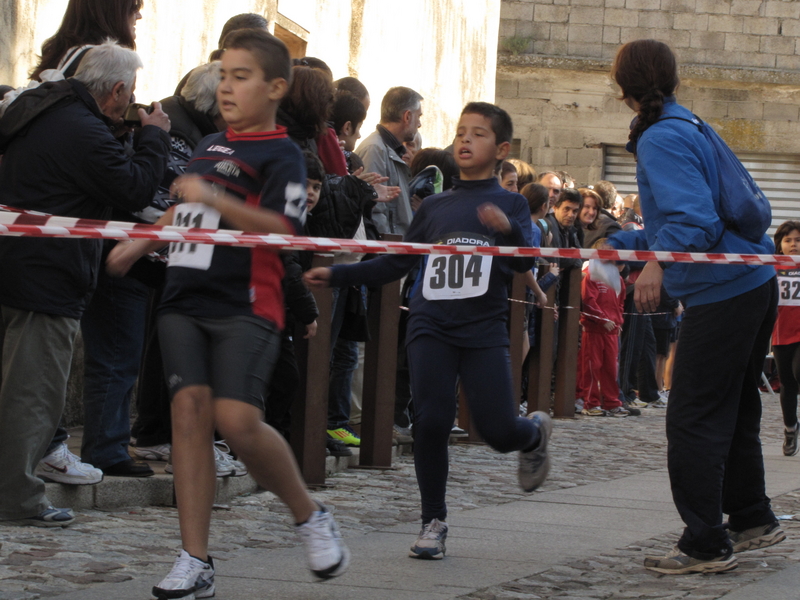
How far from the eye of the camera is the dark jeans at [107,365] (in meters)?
5.13

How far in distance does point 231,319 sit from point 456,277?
45.6 inches

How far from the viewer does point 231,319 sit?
3.52 m

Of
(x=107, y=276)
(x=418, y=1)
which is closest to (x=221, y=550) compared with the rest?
(x=107, y=276)

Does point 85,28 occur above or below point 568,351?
above

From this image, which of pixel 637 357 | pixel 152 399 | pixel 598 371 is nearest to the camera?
pixel 152 399

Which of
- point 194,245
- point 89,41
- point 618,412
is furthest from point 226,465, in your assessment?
point 618,412

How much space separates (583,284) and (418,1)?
466 centimetres

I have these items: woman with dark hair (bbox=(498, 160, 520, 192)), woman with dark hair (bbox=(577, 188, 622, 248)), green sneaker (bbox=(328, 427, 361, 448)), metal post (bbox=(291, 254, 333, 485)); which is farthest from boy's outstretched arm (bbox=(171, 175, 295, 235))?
woman with dark hair (bbox=(577, 188, 622, 248))

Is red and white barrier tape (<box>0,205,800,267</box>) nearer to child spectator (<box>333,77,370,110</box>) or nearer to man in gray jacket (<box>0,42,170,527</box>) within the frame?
man in gray jacket (<box>0,42,170,527</box>)

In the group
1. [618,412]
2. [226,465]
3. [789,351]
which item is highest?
[789,351]

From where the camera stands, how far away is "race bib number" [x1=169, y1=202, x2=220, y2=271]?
11.6 ft

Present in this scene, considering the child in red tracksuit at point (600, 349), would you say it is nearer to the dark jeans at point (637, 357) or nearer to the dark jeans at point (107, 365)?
the dark jeans at point (637, 357)

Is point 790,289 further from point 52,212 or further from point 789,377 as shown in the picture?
point 52,212

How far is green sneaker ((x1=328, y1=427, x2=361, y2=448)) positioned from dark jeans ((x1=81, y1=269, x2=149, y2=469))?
1.80 m
